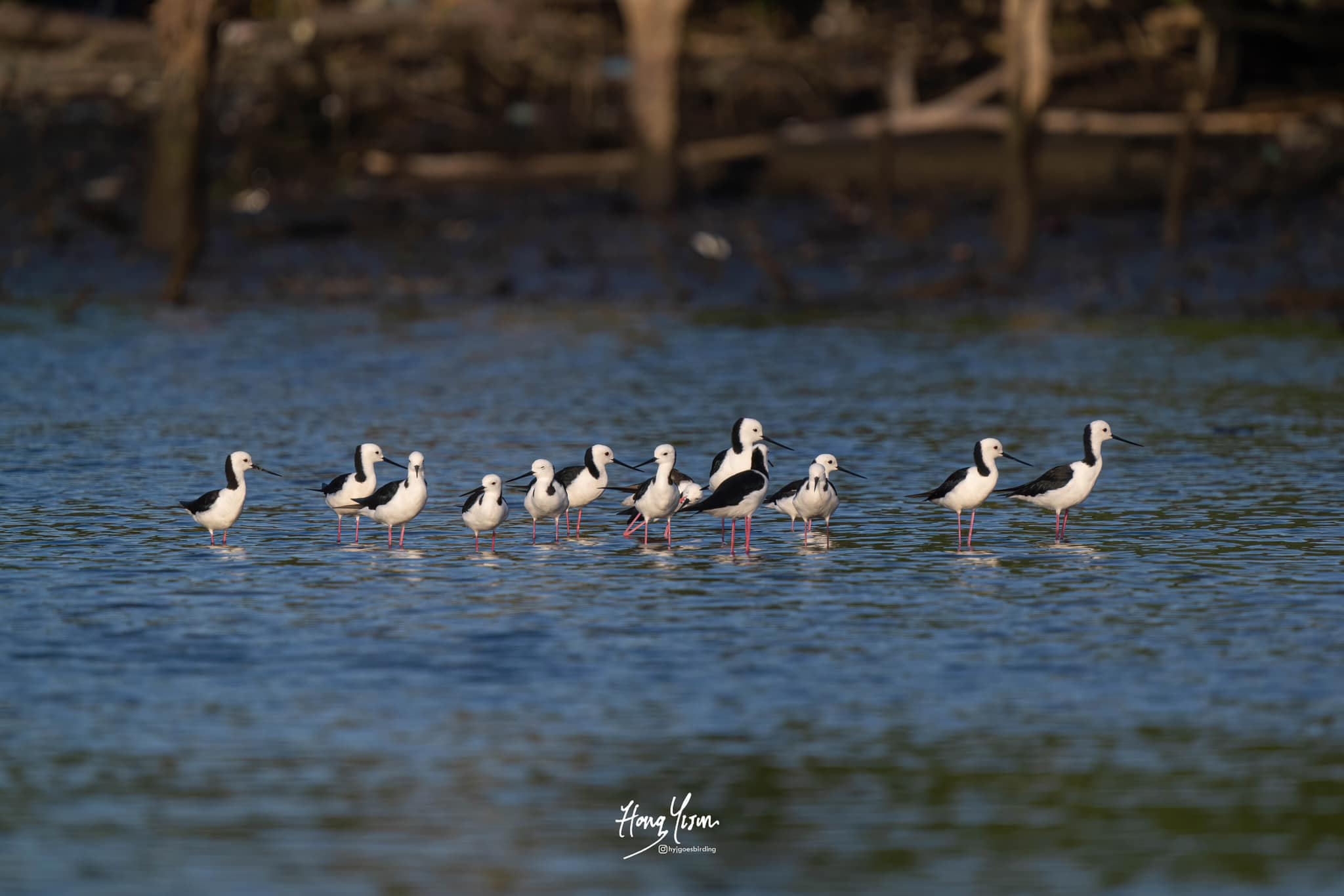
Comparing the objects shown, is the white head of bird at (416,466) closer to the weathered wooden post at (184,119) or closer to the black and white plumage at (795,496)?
the black and white plumage at (795,496)

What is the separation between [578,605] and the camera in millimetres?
13758

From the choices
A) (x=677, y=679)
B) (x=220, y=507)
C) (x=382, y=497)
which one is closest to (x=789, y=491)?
(x=382, y=497)

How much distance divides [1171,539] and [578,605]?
469 centimetres

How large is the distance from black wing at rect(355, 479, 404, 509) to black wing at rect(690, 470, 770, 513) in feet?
6.32

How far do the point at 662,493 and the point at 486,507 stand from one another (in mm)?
1197

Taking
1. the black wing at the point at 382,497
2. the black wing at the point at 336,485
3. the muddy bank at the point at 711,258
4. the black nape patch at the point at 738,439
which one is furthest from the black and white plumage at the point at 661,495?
the muddy bank at the point at 711,258

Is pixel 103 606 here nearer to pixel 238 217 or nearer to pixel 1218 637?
pixel 1218 637

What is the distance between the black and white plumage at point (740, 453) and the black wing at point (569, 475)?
96 cm

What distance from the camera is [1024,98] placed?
37406mm

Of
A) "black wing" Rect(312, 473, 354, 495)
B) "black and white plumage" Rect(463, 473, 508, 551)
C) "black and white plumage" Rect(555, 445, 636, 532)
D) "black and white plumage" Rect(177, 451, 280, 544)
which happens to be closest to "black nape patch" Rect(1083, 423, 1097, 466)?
"black and white plumage" Rect(555, 445, 636, 532)

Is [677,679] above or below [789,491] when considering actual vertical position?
below

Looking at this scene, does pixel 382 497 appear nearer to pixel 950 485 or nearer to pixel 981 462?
pixel 950 485

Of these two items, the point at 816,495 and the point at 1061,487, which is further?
the point at 1061,487

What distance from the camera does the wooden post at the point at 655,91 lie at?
1640 inches
